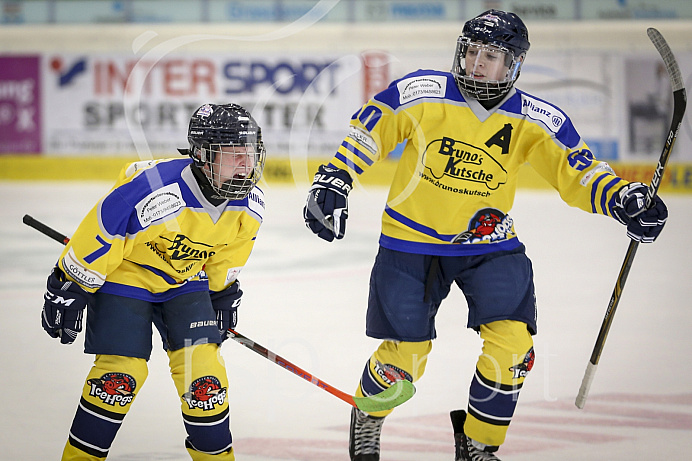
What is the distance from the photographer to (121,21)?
12617 mm

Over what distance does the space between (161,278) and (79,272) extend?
0.26 metres

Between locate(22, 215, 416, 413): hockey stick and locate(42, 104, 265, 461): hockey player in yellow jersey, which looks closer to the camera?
locate(42, 104, 265, 461): hockey player in yellow jersey

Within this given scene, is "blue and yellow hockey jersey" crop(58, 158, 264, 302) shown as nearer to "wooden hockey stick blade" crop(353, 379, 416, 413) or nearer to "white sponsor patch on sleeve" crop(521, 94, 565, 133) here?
"wooden hockey stick blade" crop(353, 379, 416, 413)

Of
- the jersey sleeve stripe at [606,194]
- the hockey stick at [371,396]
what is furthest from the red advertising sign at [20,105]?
the jersey sleeve stripe at [606,194]

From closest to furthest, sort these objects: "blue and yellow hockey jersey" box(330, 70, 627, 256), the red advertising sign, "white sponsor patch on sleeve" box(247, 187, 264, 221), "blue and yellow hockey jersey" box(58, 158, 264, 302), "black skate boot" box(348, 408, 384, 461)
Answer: "blue and yellow hockey jersey" box(58, 158, 264, 302)
"white sponsor patch on sleeve" box(247, 187, 264, 221)
"blue and yellow hockey jersey" box(330, 70, 627, 256)
"black skate boot" box(348, 408, 384, 461)
the red advertising sign

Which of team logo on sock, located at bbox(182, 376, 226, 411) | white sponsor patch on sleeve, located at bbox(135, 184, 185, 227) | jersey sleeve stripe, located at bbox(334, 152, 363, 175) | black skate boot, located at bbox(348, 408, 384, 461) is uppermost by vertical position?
jersey sleeve stripe, located at bbox(334, 152, 363, 175)

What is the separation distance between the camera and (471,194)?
298cm

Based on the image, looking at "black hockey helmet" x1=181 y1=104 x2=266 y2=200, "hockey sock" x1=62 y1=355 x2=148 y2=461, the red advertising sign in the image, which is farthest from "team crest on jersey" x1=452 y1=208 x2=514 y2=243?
the red advertising sign

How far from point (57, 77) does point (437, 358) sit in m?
9.26

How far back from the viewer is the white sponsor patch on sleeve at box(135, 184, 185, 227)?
8.68ft

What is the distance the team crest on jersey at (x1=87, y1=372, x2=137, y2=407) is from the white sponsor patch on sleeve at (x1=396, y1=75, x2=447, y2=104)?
116cm

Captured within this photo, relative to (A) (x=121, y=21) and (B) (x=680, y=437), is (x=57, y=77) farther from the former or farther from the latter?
(B) (x=680, y=437)

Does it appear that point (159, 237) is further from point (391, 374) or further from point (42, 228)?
point (391, 374)

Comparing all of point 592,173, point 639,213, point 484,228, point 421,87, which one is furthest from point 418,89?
point 639,213
